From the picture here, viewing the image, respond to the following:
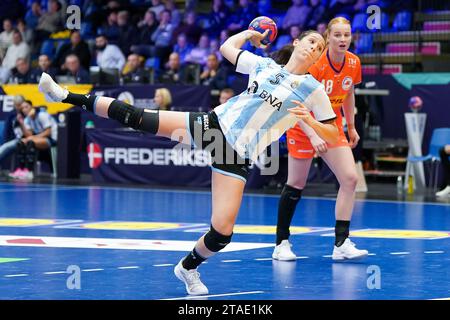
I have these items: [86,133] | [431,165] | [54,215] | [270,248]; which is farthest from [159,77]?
[270,248]

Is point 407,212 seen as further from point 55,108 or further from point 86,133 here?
point 55,108

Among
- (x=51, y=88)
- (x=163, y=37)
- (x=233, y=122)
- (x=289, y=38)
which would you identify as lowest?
(x=233, y=122)

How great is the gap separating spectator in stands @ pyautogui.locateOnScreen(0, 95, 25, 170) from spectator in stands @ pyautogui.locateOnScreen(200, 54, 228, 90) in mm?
3919

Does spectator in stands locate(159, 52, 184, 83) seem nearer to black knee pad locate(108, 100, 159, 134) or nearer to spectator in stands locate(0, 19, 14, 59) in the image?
spectator in stands locate(0, 19, 14, 59)

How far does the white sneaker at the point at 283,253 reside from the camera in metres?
9.00

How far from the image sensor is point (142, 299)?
6.77 m

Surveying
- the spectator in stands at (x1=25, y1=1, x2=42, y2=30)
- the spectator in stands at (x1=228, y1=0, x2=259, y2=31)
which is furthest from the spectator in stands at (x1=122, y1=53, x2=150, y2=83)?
the spectator in stands at (x1=25, y1=1, x2=42, y2=30)

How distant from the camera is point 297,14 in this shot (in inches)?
885

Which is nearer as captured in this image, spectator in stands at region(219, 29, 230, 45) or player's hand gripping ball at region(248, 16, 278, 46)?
player's hand gripping ball at region(248, 16, 278, 46)

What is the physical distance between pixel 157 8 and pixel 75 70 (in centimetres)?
436

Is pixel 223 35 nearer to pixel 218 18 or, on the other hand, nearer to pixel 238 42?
pixel 218 18

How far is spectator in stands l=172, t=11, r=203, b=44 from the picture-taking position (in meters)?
24.0

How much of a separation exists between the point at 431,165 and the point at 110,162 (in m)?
6.16

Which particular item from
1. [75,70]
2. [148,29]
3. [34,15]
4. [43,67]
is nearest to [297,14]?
[148,29]
